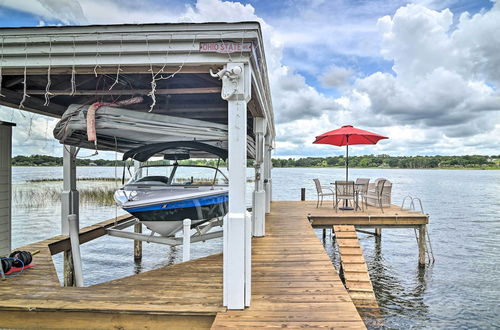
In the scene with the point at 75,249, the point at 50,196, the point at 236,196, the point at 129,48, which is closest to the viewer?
the point at 236,196

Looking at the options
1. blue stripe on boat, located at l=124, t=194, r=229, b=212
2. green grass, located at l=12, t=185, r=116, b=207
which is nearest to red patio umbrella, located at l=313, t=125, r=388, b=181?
blue stripe on boat, located at l=124, t=194, r=229, b=212

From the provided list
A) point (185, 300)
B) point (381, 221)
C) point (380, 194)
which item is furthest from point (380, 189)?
point (185, 300)

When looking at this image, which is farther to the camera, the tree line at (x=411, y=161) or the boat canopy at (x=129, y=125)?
the tree line at (x=411, y=161)

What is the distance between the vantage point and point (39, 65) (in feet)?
11.7

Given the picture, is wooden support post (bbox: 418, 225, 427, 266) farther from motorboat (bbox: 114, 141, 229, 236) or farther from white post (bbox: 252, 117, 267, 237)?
motorboat (bbox: 114, 141, 229, 236)

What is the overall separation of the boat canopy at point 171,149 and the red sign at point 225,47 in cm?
265

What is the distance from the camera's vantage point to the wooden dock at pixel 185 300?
3160 mm

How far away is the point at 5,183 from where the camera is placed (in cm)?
513

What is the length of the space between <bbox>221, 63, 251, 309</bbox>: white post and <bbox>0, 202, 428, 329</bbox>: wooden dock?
0.67 feet

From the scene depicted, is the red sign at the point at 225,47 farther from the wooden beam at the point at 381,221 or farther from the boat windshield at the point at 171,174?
the wooden beam at the point at 381,221

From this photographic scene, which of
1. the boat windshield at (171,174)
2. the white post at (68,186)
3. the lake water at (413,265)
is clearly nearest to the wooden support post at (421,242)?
the lake water at (413,265)

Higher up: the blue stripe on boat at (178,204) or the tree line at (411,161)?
the tree line at (411,161)

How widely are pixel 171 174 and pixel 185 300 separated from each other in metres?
3.48

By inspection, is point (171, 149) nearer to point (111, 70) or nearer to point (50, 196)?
point (111, 70)
